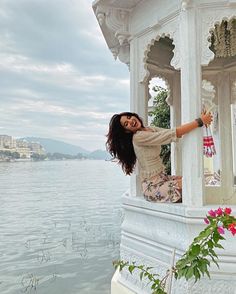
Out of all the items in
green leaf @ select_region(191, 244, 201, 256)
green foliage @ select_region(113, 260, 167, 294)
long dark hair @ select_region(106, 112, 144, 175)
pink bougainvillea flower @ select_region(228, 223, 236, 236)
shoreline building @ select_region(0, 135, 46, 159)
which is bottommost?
green foliage @ select_region(113, 260, 167, 294)

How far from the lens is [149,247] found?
8.66 ft

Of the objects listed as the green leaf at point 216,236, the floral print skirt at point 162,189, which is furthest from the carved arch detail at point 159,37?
the green leaf at point 216,236

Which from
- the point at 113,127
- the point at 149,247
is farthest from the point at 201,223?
the point at 113,127

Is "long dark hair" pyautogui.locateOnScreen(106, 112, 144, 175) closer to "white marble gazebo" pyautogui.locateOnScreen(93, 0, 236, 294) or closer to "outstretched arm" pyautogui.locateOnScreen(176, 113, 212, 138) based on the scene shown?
"white marble gazebo" pyautogui.locateOnScreen(93, 0, 236, 294)

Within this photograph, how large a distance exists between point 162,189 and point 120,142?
0.51 m

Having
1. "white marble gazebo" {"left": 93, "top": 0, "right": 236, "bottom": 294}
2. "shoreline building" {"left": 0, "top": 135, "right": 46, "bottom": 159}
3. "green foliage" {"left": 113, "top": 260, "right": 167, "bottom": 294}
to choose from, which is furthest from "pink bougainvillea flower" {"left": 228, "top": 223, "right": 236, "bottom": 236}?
"shoreline building" {"left": 0, "top": 135, "right": 46, "bottom": 159}

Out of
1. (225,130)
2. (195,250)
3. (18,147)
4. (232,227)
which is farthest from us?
(18,147)

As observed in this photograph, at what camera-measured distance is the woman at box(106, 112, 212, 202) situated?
256 centimetres

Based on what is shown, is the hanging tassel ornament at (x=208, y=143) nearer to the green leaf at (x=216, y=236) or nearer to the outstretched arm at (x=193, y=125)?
the outstretched arm at (x=193, y=125)

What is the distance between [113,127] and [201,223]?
1.01 metres

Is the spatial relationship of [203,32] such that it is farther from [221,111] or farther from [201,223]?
[221,111]

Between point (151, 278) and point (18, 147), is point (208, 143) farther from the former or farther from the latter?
point (18, 147)

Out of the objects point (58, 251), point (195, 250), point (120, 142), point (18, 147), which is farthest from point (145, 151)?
point (18, 147)

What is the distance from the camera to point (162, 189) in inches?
104
